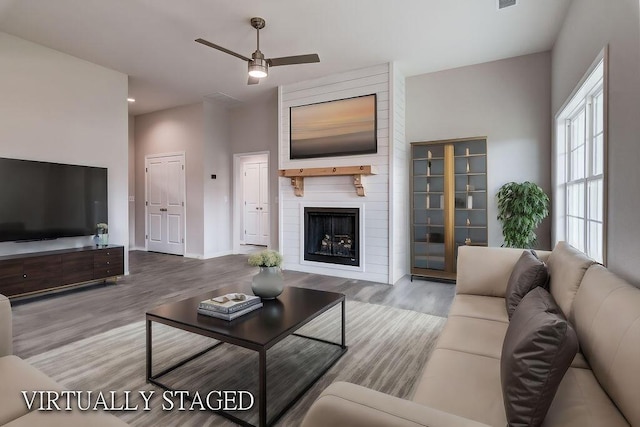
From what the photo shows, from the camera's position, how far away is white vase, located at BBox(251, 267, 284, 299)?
239cm

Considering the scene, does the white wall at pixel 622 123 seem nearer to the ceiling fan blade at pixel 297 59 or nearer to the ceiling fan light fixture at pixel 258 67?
the ceiling fan blade at pixel 297 59

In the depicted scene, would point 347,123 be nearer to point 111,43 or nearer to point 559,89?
point 559,89

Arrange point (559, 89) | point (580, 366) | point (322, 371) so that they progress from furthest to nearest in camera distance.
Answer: point (559, 89) → point (322, 371) → point (580, 366)

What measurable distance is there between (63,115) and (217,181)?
287 cm

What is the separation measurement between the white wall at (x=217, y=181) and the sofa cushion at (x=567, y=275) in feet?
19.2

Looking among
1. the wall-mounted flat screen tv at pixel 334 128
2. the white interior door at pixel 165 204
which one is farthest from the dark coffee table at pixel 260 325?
the white interior door at pixel 165 204

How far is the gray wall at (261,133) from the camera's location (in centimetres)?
641

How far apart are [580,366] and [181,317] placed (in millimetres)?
2007

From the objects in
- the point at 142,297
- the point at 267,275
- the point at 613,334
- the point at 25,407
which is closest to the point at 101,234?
the point at 142,297

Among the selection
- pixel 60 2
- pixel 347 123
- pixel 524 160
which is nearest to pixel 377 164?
pixel 347 123

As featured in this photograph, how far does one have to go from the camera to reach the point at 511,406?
104cm

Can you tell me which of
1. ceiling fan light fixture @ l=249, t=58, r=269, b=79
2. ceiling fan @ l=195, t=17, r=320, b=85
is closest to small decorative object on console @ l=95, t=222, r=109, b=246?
ceiling fan @ l=195, t=17, r=320, b=85

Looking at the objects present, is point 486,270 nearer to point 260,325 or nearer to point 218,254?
point 260,325

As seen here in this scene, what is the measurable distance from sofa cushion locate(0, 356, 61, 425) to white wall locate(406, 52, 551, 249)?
4.76 m
